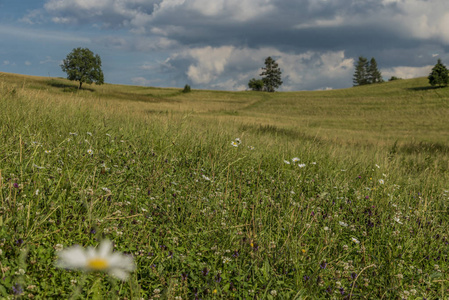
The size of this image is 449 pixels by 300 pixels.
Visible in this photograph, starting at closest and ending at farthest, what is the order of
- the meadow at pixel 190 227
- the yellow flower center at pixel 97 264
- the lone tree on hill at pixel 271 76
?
the yellow flower center at pixel 97 264
the meadow at pixel 190 227
the lone tree on hill at pixel 271 76

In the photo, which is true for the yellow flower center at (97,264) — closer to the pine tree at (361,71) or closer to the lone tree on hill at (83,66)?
the lone tree on hill at (83,66)

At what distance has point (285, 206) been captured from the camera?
4098 millimetres

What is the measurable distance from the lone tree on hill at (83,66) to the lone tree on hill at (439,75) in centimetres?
6237

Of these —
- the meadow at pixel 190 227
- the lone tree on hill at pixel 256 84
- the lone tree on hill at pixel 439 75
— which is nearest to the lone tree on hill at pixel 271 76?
the lone tree on hill at pixel 256 84

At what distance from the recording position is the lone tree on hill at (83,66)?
52.5m

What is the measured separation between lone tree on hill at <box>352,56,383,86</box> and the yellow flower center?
5076 inches

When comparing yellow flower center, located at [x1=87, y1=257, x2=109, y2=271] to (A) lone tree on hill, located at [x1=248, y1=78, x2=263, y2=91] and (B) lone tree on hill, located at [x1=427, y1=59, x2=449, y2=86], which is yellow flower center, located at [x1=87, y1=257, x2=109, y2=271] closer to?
(B) lone tree on hill, located at [x1=427, y1=59, x2=449, y2=86]

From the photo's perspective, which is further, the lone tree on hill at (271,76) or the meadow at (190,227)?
the lone tree on hill at (271,76)

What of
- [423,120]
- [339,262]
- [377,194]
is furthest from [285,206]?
[423,120]

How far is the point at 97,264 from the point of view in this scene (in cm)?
81

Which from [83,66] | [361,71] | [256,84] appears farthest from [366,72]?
[83,66]

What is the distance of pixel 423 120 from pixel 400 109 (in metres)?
8.85

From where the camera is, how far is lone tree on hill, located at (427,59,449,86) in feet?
186

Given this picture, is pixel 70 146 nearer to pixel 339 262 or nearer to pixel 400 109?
pixel 339 262
